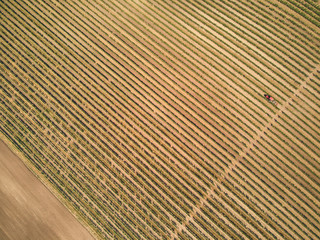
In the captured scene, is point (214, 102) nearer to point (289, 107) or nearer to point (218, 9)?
point (289, 107)

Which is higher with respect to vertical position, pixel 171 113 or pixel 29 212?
pixel 171 113

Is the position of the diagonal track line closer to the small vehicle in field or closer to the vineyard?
the vineyard

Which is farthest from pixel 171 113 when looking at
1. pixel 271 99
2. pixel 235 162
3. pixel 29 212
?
pixel 29 212

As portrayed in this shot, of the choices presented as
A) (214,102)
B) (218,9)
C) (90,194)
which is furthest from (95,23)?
(90,194)

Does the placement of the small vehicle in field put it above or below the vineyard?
above

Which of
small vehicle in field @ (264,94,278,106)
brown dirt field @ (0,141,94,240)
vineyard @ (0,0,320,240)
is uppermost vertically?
small vehicle in field @ (264,94,278,106)

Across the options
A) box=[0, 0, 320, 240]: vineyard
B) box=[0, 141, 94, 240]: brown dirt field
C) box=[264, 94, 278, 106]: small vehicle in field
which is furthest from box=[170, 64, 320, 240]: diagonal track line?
box=[0, 141, 94, 240]: brown dirt field

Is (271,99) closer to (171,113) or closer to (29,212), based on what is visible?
(171,113)
